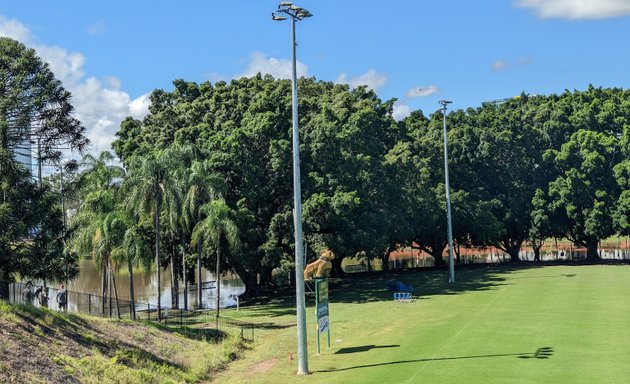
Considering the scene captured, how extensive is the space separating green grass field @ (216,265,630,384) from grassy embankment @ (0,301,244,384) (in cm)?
144

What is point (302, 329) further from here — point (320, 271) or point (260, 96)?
point (260, 96)

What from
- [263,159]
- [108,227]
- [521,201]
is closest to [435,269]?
[521,201]

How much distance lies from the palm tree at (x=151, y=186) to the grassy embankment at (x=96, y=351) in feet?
36.8

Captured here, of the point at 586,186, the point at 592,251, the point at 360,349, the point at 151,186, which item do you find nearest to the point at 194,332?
the point at 360,349

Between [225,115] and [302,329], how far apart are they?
35828 millimetres

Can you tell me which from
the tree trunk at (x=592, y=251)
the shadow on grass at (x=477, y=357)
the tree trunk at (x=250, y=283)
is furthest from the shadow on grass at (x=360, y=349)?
the tree trunk at (x=592, y=251)

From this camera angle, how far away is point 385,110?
7462 centimetres

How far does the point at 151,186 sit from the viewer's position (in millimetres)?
39438

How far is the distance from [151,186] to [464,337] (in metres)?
20.5

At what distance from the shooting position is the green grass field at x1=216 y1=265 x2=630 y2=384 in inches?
852

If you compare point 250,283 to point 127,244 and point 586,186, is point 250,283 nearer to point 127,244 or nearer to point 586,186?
point 127,244

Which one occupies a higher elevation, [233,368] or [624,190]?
[624,190]

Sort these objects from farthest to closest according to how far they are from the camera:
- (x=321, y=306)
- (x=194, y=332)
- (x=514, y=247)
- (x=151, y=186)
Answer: (x=514, y=247) → (x=151, y=186) → (x=194, y=332) → (x=321, y=306)

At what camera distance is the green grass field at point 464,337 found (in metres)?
21.6
